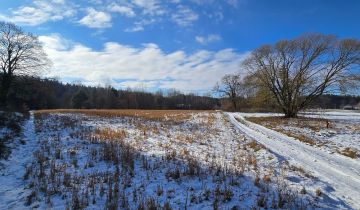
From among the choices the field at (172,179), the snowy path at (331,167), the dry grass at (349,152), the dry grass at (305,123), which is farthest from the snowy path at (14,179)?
the dry grass at (305,123)

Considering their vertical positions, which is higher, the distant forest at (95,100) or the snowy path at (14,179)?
the distant forest at (95,100)

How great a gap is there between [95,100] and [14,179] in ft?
330

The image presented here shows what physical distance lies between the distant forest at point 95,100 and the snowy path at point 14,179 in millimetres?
25749

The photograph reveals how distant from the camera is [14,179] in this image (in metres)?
9.82

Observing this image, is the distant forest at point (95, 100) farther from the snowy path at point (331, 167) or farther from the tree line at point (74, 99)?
the snowy path at point (331, 167)

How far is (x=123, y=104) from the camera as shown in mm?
115000

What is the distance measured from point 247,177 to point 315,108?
32065 mm

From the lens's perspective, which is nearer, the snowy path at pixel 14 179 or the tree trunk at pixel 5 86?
the snowy path at pixel 14 179

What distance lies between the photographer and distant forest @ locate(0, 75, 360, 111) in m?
40.4

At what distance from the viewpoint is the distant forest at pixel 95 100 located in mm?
40406

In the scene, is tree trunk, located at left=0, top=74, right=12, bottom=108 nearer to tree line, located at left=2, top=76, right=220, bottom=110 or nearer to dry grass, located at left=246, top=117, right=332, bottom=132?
tree line, located at left=2, top=76, right=220, bottom=110

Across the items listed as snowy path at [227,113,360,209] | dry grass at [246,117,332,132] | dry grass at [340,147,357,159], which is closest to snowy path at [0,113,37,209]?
snowy path at [227,113,360,209]

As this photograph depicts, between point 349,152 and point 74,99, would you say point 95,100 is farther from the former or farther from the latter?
point 349,152

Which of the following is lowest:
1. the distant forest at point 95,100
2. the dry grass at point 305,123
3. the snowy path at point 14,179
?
the snowy path at point 14,179
